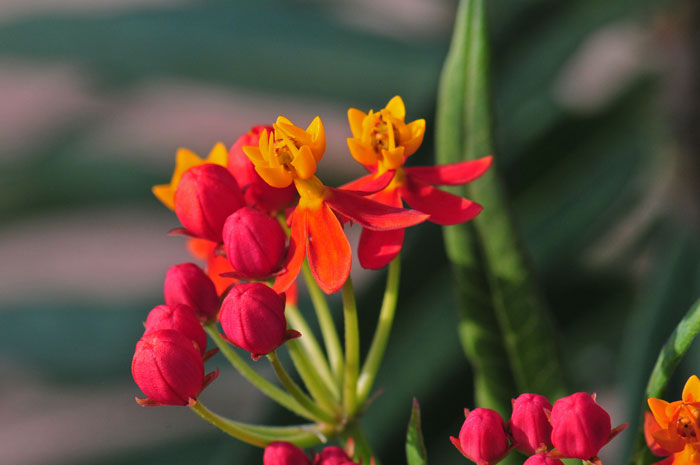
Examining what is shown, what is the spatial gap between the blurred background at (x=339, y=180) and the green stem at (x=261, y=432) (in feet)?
0.91

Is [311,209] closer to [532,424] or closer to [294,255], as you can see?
[294,255]

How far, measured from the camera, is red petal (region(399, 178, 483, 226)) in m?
0.66

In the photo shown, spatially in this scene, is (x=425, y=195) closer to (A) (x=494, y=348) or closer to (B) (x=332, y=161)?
(A) (x=494, y=348)

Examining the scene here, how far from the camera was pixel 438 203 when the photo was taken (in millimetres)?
685

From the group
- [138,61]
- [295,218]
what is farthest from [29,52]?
[295,218]

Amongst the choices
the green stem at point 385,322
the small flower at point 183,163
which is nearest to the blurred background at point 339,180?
the green stem at point 385,322

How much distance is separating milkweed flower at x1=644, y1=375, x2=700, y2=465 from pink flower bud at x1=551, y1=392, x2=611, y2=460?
1.5 inches

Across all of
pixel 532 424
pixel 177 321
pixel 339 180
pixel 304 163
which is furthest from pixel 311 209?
pixel 339 180

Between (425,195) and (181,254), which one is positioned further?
(181,254)

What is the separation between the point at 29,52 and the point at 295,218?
1.83 meters

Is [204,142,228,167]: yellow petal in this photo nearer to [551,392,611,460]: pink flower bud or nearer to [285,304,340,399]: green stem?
[285,304,340,399]: green stem

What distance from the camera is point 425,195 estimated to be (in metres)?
0.70

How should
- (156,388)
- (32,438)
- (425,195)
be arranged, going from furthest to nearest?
(32,438)
(425,195)
(156,388)

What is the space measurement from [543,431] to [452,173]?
0.25 meters
